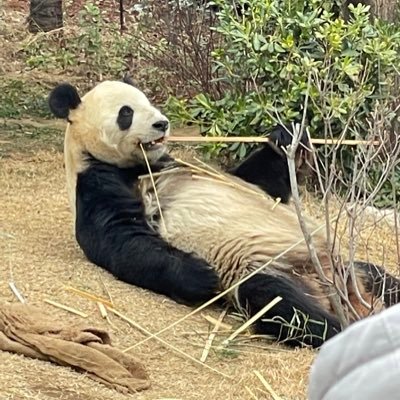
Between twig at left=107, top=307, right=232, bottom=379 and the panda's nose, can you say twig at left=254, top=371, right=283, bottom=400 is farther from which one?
the panda's nose

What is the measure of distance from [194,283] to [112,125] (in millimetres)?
1093

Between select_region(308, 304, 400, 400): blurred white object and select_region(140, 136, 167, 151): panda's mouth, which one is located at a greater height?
select_region(308, 304, 400, 400): blurred white object

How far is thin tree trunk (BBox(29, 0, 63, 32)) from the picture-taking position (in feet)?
38.9

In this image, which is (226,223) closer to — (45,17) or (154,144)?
(154,144)

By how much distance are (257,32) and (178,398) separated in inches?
150

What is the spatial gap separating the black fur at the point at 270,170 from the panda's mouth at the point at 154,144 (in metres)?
0.62

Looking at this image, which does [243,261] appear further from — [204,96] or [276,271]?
[204,96]

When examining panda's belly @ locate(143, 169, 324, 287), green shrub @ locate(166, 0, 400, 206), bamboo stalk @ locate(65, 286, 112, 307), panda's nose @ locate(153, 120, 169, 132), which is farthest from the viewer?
green shrub @ locate(166, 0, 400, 206)

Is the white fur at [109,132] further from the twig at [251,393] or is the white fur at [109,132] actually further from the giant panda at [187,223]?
the twig at [251,393]

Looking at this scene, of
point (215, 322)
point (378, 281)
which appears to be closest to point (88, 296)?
point (215, 322)

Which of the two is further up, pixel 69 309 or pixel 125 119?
pixel 125 119

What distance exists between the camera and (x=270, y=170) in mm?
5730

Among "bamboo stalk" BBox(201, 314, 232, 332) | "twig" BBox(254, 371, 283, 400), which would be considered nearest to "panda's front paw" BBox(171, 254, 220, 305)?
"bamboo stalk" BBox(201, 314, 232, 332)

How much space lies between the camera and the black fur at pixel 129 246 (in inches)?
192
